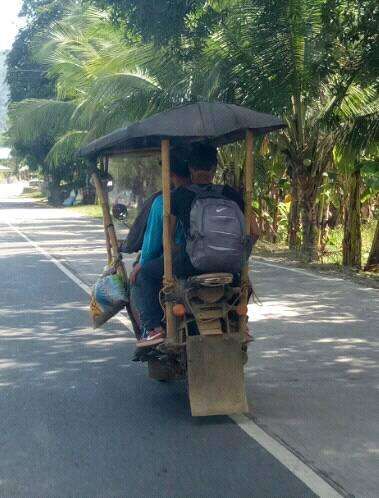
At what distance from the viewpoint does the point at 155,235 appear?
6988 millimetres

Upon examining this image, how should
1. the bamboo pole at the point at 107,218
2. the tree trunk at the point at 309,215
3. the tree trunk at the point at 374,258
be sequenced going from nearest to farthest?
1. the bamboo pole at the point at 107,218
2. the tree trunk at the point at 374,258
3. the tree trunk at the point at 309,215

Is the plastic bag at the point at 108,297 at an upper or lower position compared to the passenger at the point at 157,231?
lower

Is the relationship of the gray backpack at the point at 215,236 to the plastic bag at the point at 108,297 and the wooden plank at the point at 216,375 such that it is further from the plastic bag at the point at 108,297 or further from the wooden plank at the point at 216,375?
the plastic bag at the point at 108,297

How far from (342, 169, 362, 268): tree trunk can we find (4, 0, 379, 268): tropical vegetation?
20mm

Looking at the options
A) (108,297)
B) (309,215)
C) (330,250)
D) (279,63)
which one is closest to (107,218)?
(108,297)

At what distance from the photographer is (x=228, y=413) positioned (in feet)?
21.4

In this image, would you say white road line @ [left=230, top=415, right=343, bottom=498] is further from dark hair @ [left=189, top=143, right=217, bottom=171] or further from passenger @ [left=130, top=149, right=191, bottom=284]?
dark hair @ [left=189, top=143, right=217, bottom=171]

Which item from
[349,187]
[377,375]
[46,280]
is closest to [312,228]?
[349,187]

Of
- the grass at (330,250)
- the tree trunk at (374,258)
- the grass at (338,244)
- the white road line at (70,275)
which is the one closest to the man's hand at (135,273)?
the white road line at (70,275)

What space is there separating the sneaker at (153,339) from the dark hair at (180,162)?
124 centimetres

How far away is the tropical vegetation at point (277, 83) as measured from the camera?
43.2 feet

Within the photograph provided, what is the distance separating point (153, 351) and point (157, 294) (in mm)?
440

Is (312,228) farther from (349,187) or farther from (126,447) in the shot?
(126,447)

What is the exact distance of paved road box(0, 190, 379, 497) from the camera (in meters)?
5.33
